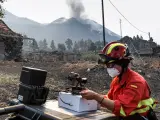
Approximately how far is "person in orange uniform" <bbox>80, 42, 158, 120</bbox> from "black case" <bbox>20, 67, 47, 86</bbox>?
27.6 inches

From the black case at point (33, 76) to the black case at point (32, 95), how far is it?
0.06 m

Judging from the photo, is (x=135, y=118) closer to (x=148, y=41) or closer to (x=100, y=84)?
(x=100, y=84)

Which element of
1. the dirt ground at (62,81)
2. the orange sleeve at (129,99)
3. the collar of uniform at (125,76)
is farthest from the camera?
the dirt ground at (62,81)

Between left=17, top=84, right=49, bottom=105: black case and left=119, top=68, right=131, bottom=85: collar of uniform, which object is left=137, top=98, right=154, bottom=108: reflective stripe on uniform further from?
left=17, top=84, right=49, bottom=105: black case

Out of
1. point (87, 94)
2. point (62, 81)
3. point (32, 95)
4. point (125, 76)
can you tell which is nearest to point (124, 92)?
point (125, 76)

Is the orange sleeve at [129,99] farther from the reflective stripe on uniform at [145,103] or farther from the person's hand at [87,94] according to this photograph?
the person's hand at [87,94]

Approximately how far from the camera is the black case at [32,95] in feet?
12.4

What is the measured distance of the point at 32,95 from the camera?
3.77 m

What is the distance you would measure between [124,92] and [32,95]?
117 centimetres

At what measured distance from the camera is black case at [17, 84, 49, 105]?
3.78m

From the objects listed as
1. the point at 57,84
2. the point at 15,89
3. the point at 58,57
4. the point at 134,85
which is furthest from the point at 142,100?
the point at 58,57

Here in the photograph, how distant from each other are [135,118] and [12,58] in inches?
878

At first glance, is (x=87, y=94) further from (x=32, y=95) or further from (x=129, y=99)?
(x=32, y=95)

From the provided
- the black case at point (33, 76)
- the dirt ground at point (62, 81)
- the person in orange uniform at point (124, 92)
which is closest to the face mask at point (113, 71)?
the person in orange uniform at point (124, 92)
